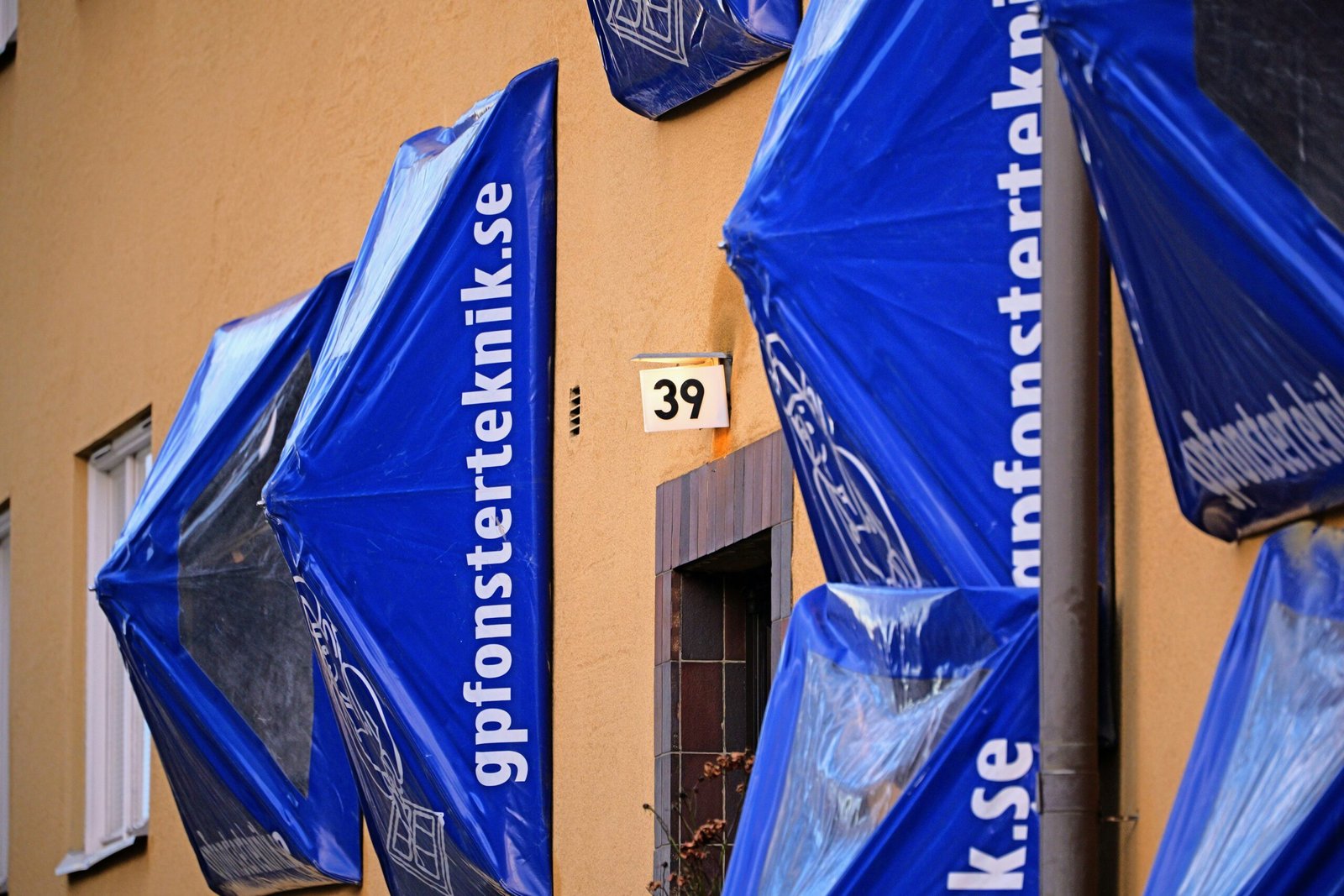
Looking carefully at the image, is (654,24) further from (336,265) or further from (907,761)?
(336,265)

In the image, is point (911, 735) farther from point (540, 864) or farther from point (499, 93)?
point (499, 93)

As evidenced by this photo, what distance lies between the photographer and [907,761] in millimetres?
4855

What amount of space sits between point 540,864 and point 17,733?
6395 mm

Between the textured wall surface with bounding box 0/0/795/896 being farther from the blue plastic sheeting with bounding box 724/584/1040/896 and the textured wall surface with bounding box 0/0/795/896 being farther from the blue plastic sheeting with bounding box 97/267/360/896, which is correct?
the blue plastic sheeting with bounding box 724/584/1040/896

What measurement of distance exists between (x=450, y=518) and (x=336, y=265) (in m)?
2.25

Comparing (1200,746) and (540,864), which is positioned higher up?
(1200,746)

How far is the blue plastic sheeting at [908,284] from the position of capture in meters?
4.95

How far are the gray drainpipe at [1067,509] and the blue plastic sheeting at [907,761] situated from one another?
0.10 meters

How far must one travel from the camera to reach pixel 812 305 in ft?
17.6

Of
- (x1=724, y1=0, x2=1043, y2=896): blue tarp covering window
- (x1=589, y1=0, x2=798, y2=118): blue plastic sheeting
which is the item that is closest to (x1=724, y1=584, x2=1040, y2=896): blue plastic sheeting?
(x1=724, y1=0, x2=1043, y2=896): blue tarp covering window

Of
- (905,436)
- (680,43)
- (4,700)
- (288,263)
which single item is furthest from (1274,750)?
(4,700)

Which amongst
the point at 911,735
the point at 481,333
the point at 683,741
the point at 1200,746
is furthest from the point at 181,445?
the point at 1200,746

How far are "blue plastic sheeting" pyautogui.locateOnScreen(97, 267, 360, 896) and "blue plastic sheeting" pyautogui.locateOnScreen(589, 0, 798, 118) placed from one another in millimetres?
2260

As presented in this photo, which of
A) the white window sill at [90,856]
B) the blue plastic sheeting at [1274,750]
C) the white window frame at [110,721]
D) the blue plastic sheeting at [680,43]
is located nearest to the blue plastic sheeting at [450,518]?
the blue plastic sheeting at [680,43]
